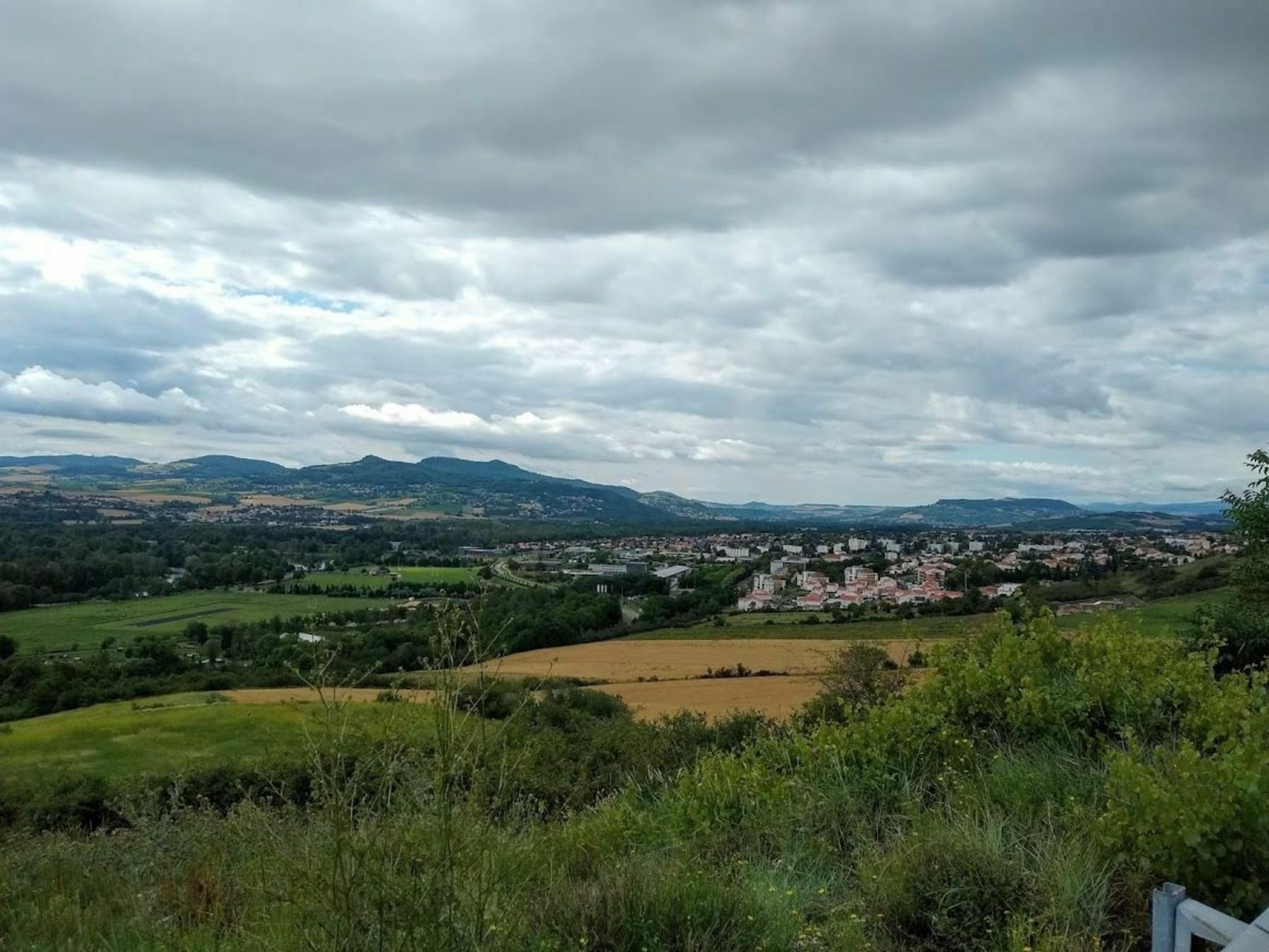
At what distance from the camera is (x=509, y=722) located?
9.51 feet

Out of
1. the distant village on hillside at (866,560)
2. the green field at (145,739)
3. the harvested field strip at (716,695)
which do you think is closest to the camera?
the green field at (145,739)

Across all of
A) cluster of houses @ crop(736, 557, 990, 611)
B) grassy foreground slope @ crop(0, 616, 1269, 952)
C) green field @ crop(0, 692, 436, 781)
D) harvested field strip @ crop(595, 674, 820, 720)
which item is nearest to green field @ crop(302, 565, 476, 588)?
cluster of houses @ crop(736, 557, 990, 611)

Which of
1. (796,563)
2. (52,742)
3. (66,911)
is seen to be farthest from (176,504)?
(66,911)

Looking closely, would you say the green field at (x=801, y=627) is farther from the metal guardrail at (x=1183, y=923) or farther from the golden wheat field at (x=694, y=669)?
the metal guardrail at (x=1183, y=923)

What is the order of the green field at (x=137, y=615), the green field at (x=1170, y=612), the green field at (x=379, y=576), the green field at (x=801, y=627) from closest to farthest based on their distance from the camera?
1. the green field at (x=1170, y=612)
2. the green field at (x=801, y=627)
3. the green field at (x=137, y=615)
4. the green field at (x=379, y=576)

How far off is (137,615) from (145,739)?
122ft

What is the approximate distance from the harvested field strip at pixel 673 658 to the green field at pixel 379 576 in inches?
830

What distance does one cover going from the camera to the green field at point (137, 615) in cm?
5212

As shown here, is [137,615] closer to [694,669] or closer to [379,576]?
[379,576]

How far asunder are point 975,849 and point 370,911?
2662mm

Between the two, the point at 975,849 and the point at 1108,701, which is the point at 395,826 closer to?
the point at 975,849

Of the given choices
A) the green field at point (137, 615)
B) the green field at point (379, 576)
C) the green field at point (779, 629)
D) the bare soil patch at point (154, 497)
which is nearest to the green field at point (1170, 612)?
the green field at point (779, 629)

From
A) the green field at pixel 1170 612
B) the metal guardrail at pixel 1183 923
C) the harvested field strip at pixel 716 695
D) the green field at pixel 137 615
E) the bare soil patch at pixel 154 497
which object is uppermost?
the metal guardrail at pixel 1183 923

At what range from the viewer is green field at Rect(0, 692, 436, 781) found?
23.2m
